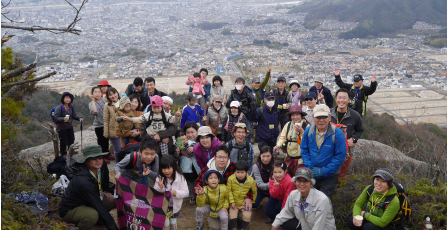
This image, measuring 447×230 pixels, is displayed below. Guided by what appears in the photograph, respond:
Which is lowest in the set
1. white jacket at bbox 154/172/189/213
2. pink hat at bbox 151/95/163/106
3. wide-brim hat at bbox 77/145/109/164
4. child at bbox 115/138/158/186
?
white jacket at bbox 154/172/189/213

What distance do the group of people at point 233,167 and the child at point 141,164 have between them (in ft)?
0.05

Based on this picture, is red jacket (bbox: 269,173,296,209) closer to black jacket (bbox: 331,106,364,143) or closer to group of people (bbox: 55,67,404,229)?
group of people (bbox: 55,67,404,229)

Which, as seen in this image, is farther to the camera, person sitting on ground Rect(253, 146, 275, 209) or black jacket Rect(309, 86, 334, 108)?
black jacket Rect(309, 86, 334, 108)

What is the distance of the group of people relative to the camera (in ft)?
12.0

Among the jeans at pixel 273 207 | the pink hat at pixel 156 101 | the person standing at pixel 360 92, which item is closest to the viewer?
the jeans at pixel 273 207

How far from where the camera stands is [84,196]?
3838 mm

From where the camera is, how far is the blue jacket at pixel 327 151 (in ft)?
12.5

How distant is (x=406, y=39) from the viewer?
60.4m

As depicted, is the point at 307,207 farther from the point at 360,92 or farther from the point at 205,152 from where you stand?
the point at 360,92

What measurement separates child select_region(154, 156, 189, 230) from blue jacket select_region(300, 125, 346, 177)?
178 centimetres

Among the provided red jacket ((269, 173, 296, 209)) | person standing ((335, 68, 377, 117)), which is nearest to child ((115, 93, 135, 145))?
red jacket ((269, 173, 296, 209))

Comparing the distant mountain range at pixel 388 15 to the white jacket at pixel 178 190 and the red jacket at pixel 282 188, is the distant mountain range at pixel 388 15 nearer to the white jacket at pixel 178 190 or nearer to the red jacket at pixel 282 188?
the red jacket at pixel 282 188

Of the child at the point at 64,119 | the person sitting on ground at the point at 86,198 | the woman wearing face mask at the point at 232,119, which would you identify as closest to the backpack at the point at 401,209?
the woman wearing face mask at the point at 232,119

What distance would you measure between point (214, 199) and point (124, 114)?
247cm
